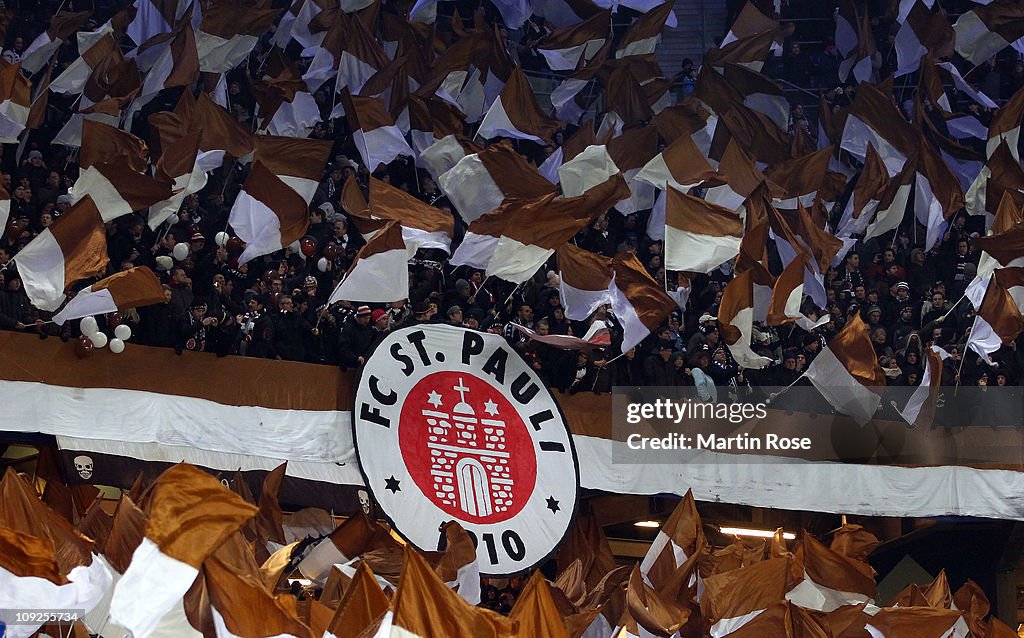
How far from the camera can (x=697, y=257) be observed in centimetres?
1462

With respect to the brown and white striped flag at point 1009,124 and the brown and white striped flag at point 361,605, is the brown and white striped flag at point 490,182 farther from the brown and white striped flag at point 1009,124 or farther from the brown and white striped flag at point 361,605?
the brown and white striped flag at point 361,605

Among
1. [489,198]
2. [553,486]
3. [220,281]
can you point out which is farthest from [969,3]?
[220,281]

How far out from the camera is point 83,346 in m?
13.2

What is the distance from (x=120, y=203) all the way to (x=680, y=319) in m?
6.10

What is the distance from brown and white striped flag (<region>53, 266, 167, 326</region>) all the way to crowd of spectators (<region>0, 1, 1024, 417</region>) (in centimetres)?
62

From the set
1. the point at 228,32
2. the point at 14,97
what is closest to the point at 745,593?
the point at 14,97

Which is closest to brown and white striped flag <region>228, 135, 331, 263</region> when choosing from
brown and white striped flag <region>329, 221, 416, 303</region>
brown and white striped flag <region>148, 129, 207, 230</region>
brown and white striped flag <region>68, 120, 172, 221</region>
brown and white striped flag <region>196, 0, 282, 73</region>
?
brown and white striped flag <region>148, 129, 207, 230</region>

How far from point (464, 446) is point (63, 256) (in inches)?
165

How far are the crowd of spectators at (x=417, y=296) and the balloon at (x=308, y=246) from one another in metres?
0.02

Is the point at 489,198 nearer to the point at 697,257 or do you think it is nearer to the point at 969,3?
the point at 697,257

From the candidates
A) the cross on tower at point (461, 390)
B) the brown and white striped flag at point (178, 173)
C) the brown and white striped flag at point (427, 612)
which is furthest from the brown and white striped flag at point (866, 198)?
the brown and white striped flag at point (427, 612)

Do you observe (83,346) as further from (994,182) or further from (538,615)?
(994,182)

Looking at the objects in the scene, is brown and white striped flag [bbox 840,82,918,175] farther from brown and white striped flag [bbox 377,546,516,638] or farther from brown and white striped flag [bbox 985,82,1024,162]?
brown and white striped flag [bbox 377,546,516,638]

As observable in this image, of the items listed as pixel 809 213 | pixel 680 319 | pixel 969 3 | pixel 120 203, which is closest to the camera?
pixel 120 203
